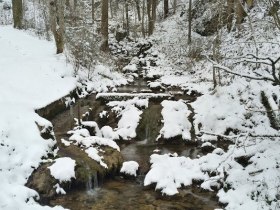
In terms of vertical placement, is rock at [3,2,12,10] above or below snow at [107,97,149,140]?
above

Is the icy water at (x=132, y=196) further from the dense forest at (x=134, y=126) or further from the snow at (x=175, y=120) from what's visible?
the snow at (x=175, y=120)

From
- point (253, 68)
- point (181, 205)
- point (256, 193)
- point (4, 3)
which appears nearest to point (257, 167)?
point (256, 193)

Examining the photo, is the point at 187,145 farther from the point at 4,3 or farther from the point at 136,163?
the point at 4,3

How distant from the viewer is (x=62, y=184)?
8094 millimetres

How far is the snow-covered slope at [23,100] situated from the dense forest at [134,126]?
0.10 feet

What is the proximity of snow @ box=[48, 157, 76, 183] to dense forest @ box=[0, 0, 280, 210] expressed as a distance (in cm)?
2

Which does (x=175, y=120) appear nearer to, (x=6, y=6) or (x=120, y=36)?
(x=120, y=36)

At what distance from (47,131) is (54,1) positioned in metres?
8.52

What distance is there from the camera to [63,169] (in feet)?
27.0

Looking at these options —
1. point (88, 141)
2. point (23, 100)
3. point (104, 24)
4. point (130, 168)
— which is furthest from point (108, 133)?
point (104, 24)

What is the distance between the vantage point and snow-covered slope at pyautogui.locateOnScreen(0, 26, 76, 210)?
24.4 ft

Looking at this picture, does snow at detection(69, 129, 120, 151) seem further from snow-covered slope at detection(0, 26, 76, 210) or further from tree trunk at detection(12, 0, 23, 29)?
tree trunk at detection(12, 0, 23, 29)

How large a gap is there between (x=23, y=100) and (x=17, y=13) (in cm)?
1188

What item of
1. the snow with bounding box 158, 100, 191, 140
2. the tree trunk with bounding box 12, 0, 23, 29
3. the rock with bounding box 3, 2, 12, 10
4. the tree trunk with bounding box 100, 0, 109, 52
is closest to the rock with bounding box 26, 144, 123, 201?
the snow with bounding box 158, 100, 191, 140
